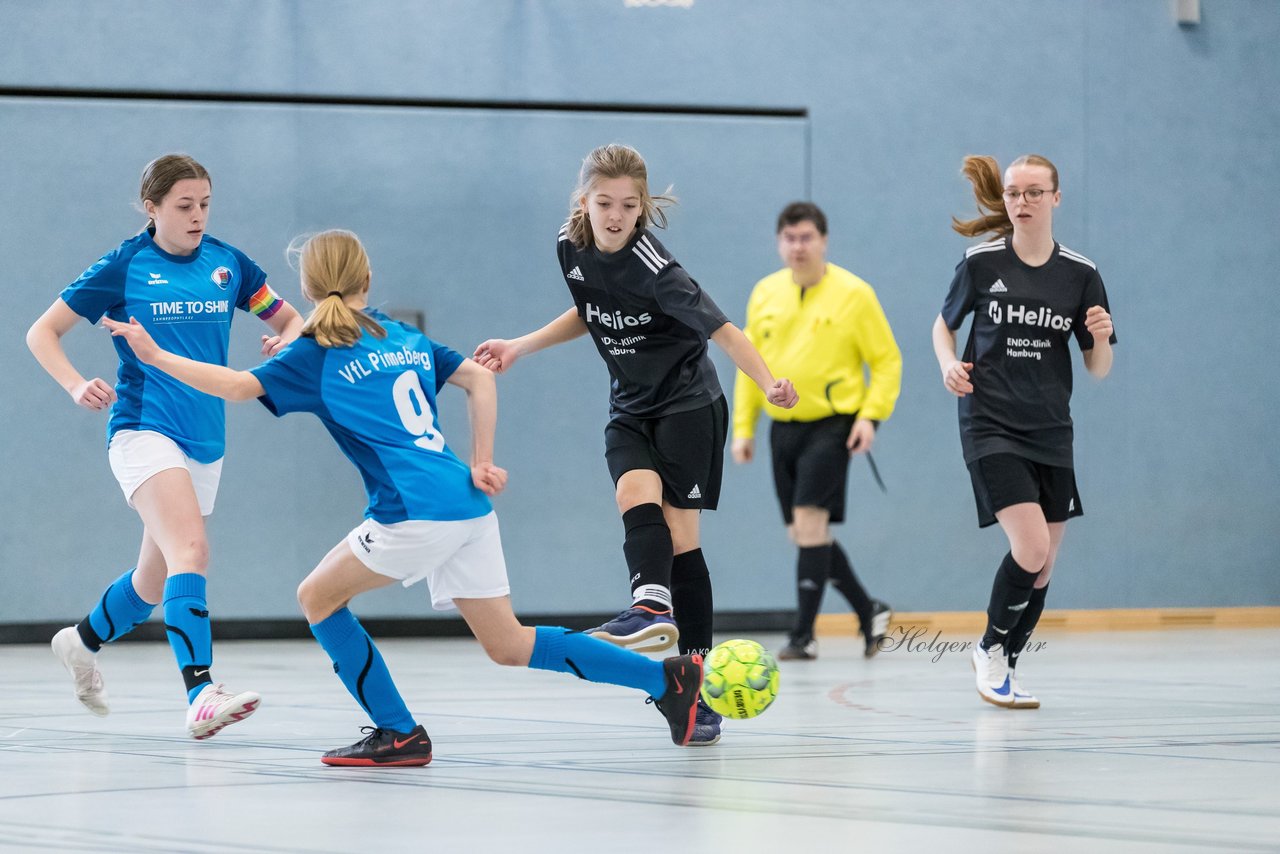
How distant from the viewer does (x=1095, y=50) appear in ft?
32.8

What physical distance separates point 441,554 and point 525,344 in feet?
4.05

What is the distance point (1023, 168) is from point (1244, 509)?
5411 millimetres

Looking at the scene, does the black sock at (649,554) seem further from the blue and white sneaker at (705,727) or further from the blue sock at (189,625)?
the blue sock at (189,625)

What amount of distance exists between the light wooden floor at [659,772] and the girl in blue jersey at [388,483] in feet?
0.80

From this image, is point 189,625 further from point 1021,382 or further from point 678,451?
point 1021,382

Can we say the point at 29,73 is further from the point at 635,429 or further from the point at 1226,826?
the point at 1226,826

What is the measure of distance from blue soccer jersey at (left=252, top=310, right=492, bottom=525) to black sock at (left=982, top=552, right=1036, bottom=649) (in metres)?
2.33

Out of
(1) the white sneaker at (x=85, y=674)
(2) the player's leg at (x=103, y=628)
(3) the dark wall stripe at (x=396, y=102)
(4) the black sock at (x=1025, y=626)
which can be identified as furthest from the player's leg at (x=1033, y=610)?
(3) the dark wall stripe at (x=396, y=102)

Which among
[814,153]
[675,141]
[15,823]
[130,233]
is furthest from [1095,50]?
[15,823]

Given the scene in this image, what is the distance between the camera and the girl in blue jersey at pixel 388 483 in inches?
154

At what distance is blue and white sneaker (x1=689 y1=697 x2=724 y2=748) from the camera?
4527mm

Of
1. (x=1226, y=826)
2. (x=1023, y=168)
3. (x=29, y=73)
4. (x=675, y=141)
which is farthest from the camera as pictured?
(x=675, y=141)

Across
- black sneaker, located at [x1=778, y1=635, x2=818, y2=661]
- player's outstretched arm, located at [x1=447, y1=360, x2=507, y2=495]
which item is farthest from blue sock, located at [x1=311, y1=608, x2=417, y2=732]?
black sneaker, located at [x1=778, y1=635, x2=818, y2=661]

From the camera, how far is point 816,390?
25.3ft
